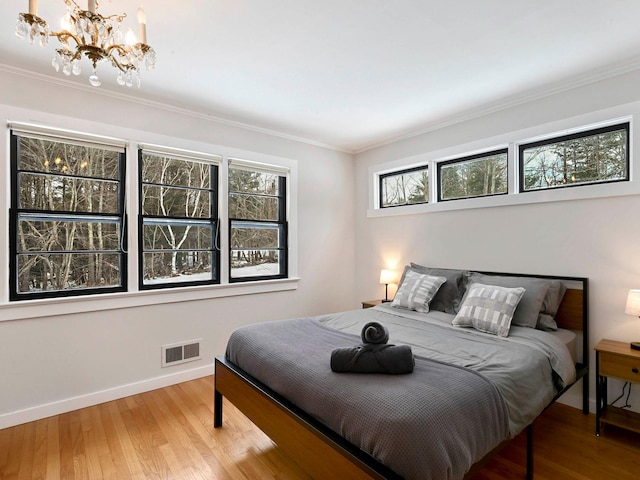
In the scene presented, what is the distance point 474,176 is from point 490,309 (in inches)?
61.5

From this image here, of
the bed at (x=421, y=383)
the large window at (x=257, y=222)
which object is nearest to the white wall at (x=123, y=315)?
the large window at (x=257, y=222)

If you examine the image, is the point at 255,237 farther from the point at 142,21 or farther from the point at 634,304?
the point at 634,304

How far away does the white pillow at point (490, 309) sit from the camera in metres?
2.44

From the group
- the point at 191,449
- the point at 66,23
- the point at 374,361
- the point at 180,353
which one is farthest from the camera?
the point at 180,353

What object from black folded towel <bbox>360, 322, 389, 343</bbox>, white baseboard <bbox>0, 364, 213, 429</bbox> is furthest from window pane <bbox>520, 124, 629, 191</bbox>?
white baseboard <bbox>0, 364, 213, 429</bbox>

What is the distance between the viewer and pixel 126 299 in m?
2.98

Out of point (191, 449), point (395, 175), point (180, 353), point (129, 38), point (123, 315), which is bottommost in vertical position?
point (191, 449)

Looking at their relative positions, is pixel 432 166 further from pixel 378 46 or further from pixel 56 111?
pixel 56 111

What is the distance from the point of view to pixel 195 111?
10.9 ft

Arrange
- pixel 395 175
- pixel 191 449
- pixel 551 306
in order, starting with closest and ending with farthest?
pixel 191 449, pixel 551 306, pixel 395 175

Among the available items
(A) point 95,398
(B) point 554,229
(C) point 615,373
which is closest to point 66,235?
(A) point 95,398

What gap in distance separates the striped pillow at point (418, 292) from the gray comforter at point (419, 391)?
65 centimetres

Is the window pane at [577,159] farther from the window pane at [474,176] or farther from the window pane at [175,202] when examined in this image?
the window pane at [175,202]

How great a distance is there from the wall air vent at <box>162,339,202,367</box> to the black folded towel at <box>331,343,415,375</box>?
2.10m
